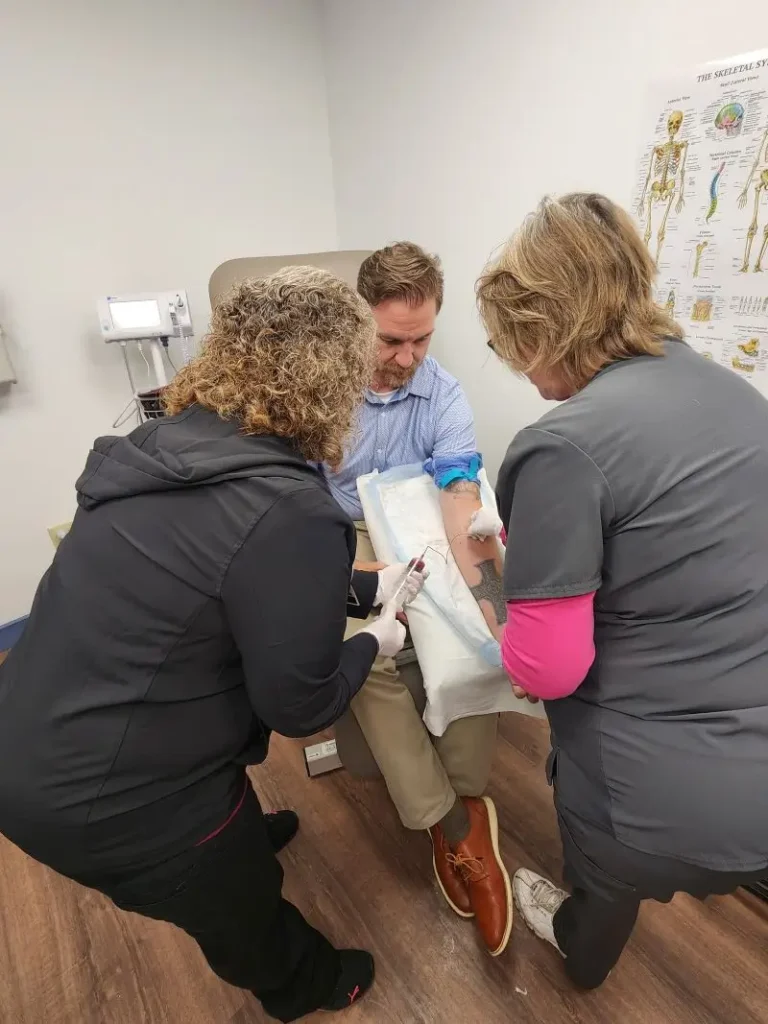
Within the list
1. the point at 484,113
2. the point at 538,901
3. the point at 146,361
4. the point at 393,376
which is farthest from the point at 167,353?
the point at 538,901

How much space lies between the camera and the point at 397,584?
124 cm

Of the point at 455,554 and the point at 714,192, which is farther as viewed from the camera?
the point at 455,554

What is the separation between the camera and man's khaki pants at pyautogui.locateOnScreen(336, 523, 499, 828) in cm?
127

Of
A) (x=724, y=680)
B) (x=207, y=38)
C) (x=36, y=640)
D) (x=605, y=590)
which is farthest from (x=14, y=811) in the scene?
(x=207, y=38)

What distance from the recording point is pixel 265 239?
2367 mm

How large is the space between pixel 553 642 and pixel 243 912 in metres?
0.66

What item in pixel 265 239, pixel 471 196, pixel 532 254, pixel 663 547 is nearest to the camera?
pixel 663 547

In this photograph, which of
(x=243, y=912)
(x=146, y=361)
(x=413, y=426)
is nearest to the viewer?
(x=243, y=912)

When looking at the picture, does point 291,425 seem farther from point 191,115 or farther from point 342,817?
point 191,115

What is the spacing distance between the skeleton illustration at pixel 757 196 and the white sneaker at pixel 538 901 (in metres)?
1.42

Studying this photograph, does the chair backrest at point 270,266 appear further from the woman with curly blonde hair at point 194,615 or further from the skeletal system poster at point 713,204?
the woman with curly blonde hair at point 194,615

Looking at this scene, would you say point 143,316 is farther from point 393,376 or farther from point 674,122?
point 674,122

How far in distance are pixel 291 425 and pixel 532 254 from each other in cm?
42

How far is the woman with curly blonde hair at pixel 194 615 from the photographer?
2.29 feet
